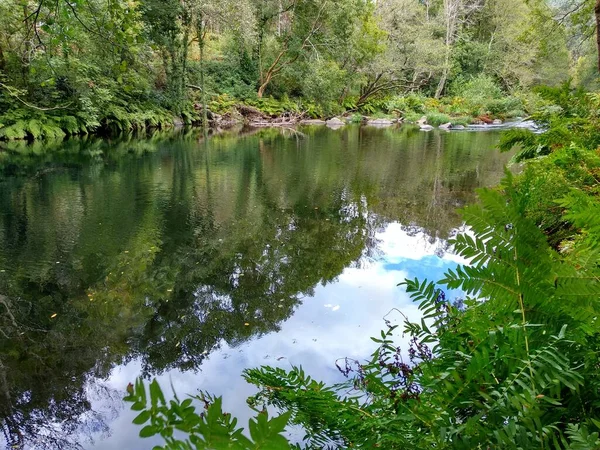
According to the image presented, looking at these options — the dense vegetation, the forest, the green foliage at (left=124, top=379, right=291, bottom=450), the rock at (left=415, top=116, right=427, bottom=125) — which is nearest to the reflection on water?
the forest

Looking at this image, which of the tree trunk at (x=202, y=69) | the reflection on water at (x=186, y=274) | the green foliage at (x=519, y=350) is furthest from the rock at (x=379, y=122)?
the green foliage at (x=519, y=350)

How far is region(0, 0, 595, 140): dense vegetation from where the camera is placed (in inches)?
613

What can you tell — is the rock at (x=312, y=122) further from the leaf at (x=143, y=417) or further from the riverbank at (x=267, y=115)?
the leaf at (x=143, y=417)

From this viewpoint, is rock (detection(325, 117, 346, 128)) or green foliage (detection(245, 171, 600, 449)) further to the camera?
rock (detection(325, 117, 346, 128))

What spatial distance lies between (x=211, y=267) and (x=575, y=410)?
4.62m

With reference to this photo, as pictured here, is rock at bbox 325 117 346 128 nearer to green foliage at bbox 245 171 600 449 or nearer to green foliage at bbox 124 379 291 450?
green foliage at bbox 245 171 600 449

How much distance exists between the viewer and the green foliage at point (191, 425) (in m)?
0.38

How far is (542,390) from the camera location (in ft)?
2.31

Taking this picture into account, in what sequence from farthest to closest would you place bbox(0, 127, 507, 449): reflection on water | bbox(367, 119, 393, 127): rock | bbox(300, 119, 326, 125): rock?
bbox(367, 119, 393, 127): rock → bbox(300, 119, 326, 125): rock → bbox(0, 127, 507, 449): reflection on water

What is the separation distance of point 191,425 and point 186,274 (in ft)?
15.3

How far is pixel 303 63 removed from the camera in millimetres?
25562

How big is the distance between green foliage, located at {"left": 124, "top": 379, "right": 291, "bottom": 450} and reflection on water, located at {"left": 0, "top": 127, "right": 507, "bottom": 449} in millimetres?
2530

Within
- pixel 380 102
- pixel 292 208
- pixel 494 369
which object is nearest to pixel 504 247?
pixel 494 369

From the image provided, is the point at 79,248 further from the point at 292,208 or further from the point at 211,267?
the point at 292,208
